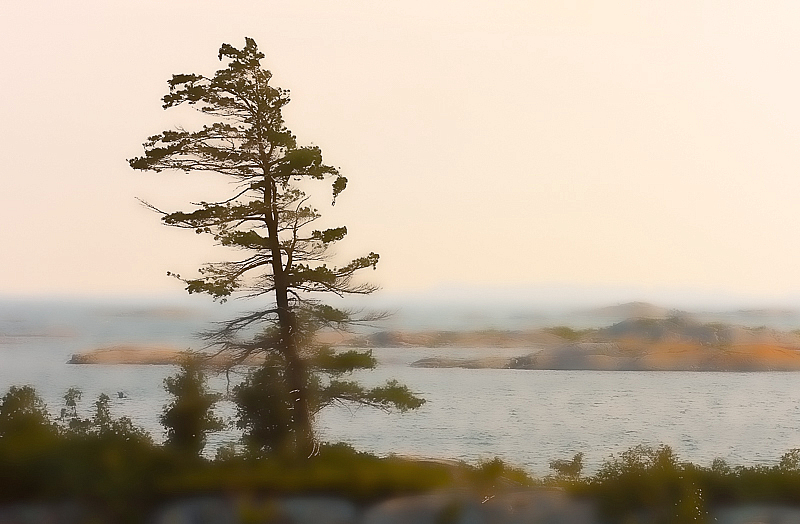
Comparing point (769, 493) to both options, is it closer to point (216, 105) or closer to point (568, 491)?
point (568, 491)

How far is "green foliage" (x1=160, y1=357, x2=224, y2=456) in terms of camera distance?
14.3 metres

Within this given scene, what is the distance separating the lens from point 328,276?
14867 millimetres

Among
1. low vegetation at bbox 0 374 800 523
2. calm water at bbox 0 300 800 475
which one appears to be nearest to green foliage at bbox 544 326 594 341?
calm water at bbox 0 300 800 475

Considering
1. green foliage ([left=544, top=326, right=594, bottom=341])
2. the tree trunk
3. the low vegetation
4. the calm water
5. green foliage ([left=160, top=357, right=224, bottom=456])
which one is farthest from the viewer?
green foliage ([left=544, top=326, right=594, bottom=341])

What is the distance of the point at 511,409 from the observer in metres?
24.4

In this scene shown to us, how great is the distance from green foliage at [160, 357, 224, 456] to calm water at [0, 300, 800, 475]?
533 millimetres

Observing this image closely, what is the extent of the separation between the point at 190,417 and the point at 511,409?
1199 centimetres

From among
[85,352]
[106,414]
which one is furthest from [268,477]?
[85,352]

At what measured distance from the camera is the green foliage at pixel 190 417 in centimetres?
1426

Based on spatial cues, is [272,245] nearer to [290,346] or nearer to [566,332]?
[290,346]

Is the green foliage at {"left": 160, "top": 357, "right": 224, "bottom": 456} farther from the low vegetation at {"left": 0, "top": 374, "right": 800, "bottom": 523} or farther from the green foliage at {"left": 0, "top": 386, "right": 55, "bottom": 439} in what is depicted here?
the green foliage at {"left": 0, "top": 386, "right": 55, "bottom": 439}

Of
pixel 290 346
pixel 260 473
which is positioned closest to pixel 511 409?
pixel 290 346

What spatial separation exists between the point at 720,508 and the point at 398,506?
4161mm

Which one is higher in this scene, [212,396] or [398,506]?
[212,396]
